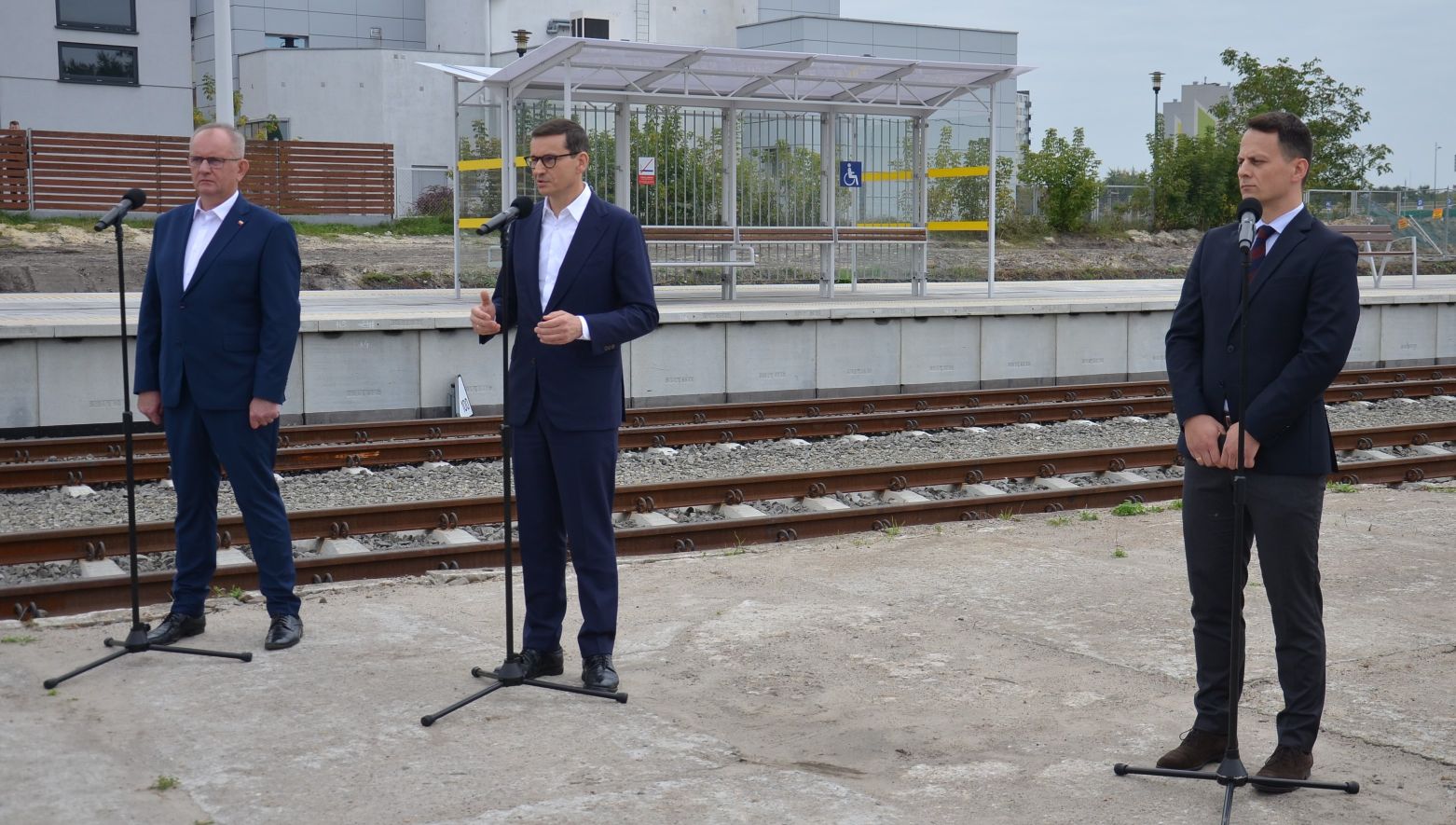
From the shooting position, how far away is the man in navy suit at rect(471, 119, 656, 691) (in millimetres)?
5594

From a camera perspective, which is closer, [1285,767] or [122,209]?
[1285,767]

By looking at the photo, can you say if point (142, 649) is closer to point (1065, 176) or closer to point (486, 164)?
point (486, 164)

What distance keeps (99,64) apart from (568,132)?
36.2 meters

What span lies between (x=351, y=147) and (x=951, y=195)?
18.6 m

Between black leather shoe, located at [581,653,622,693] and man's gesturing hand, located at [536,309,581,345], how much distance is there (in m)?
1.24

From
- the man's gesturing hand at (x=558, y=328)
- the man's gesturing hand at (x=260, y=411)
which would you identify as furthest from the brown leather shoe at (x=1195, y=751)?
the man's gesturing hand at (x=260, y=411)

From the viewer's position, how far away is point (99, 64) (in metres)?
37.8

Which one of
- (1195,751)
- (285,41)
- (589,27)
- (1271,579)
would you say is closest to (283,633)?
(1195,751)

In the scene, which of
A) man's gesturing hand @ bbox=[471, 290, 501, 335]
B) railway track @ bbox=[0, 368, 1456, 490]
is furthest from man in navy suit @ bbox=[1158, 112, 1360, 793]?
railway track @ bbox=[0, 368, 1456, 490]

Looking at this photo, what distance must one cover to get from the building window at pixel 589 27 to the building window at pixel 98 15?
1561 centimetres

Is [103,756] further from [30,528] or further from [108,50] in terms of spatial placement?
[108,50]

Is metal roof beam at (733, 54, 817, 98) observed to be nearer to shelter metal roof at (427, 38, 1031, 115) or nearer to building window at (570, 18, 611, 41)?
shelter metal roof at (427, 38, 1031, 115)

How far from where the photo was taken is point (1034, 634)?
6.66 meters

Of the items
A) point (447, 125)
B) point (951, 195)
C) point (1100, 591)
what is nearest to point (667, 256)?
point (951, 195)
